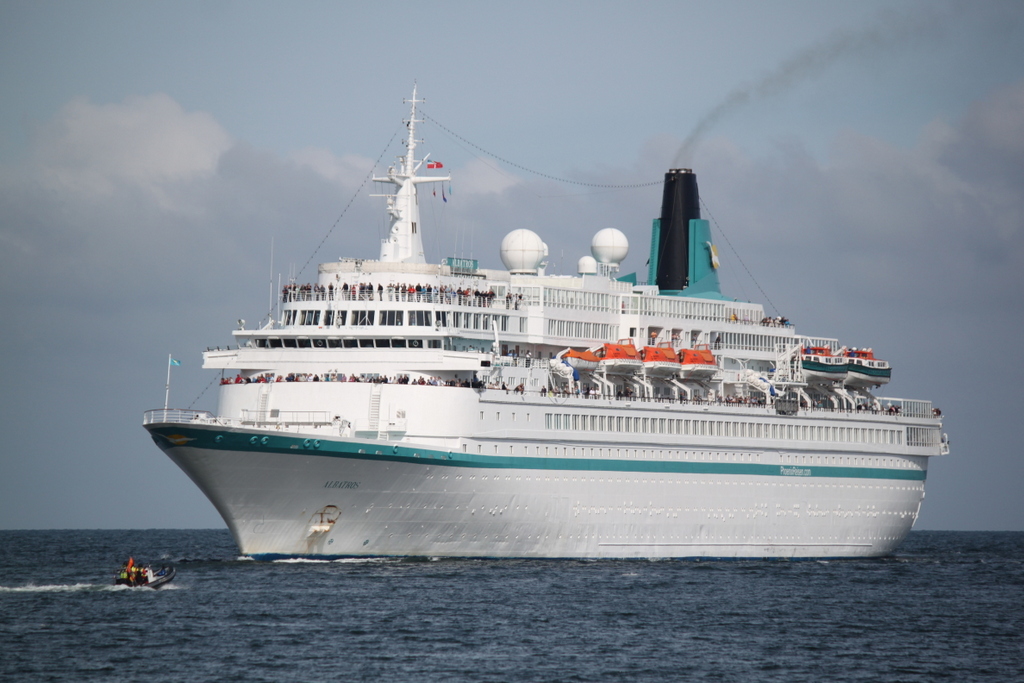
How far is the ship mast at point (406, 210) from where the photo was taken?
64.8 metres

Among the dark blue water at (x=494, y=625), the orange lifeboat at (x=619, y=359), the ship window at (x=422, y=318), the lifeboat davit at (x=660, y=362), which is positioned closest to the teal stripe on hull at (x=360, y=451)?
the dark blue water at (x=494, y=625)

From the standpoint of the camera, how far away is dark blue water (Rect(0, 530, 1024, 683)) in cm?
3969

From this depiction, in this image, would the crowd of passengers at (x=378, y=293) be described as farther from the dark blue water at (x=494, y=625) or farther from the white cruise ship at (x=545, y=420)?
the dark blue water at (x=494, y=625)

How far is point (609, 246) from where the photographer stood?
242 feet

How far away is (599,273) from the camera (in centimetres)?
7425

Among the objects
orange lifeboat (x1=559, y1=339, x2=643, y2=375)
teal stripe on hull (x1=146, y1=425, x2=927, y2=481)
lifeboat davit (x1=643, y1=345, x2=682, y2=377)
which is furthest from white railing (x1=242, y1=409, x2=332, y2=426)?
lifeboat davit (x1=643, y1=345, x2=682, y2=377)

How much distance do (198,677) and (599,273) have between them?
133ft

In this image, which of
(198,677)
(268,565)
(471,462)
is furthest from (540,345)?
(198,677)

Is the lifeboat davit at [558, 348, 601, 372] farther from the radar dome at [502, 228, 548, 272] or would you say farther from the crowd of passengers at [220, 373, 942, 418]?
the radar dome at [502, 228, 548, 272]

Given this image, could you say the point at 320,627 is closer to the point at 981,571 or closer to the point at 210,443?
the point at 210,443

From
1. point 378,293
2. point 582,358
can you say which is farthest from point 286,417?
point 582,358

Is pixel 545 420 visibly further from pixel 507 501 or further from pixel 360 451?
pixel 360 451

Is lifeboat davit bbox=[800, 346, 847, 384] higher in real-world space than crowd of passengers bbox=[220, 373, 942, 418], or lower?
higher

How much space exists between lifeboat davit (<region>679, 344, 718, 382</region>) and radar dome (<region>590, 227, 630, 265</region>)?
20.5 ft
